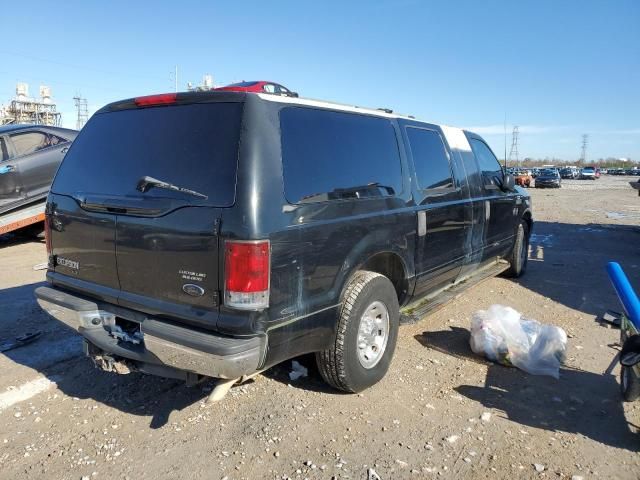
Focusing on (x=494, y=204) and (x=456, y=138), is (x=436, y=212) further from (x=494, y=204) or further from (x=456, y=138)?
(x=494, y=204)

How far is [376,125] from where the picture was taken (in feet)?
12.1

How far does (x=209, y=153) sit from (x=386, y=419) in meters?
2.05

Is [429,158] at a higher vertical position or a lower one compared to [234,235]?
higher

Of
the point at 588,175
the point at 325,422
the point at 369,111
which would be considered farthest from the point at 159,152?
the point at 588,175

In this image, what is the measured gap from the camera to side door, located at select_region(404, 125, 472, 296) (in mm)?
3988

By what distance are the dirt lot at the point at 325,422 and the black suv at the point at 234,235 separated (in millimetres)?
400

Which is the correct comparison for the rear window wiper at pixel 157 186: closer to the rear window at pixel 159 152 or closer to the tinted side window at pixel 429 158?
the rear window at pixel 159 152

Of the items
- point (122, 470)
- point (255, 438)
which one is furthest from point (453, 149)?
point (122, 470)

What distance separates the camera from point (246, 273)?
7.97 feet

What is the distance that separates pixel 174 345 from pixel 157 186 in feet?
2.97

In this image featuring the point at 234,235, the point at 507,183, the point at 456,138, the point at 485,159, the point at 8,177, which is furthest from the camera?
the point at 8,177

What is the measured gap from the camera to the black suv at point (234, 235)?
248 centimetres

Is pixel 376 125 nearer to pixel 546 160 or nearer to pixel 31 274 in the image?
pixel 31 274

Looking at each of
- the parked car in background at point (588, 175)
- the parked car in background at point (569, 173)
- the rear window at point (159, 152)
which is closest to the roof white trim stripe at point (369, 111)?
the rear window at point (159, 152)
